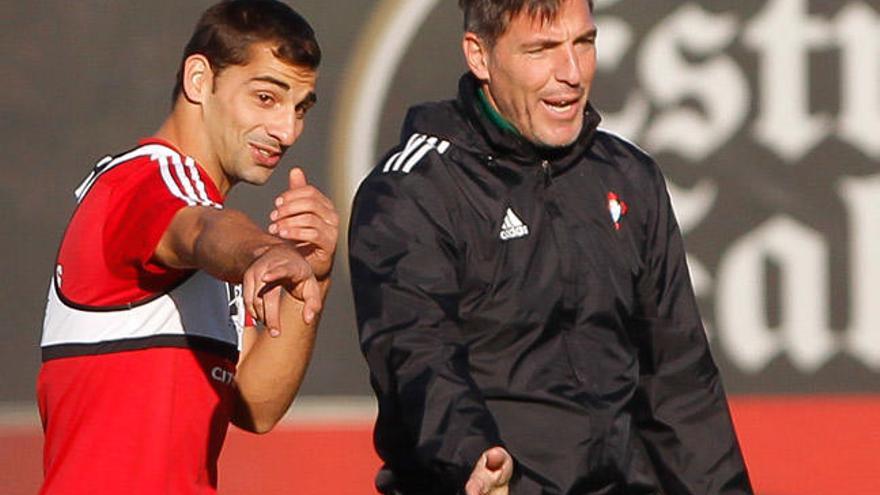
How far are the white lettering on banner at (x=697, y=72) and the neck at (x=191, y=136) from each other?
3738 millimetres

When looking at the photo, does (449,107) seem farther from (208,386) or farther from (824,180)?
(824,180)

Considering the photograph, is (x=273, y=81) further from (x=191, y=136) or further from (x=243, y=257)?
(x=243, y=257)

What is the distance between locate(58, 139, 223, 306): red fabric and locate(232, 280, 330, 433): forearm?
35 centimetres

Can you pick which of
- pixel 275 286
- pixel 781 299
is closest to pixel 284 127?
pixel 275 286

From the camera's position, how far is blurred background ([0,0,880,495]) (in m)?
7.08

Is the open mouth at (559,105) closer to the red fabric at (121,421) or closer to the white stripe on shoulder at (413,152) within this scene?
the white stripe on shoulder at (413,152)

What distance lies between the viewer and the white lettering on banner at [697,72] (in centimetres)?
713

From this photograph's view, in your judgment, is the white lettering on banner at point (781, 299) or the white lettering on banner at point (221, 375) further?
the white lettering on banner at point (781, 299)

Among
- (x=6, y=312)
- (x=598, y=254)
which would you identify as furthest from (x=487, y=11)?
(x=6, y=312)

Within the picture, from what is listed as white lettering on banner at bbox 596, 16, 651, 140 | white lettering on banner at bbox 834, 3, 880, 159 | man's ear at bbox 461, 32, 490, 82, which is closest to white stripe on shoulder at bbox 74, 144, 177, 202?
man's ear at bbox 461, 32, 490, 82

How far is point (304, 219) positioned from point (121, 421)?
1.85 feet

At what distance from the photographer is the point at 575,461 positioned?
3.55 meters

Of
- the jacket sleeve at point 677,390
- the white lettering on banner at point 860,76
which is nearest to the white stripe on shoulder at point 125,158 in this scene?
the jacket sleeve at point 677,390

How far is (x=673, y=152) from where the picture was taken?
7.13 meters
